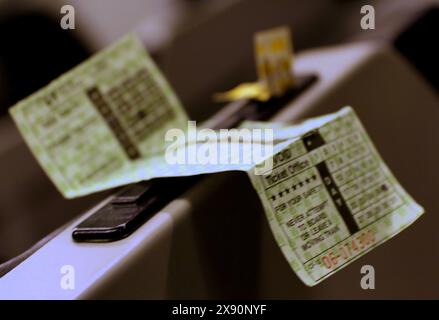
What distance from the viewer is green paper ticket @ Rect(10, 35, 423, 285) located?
437mm

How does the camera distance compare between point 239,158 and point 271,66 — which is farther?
point 271,66

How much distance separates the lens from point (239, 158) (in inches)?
17.6

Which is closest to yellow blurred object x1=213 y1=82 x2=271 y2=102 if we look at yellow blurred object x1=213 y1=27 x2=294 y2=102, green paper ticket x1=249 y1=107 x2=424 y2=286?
yellow blurred object x1=213 y1=27 x2=294 y2=102

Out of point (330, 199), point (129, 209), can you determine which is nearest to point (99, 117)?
point (129, 209)

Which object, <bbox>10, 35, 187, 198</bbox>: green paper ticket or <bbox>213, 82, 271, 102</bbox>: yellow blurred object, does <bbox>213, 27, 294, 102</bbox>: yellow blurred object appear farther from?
<bbox>10, 35, 187, 198</bbox>: green paper ticket

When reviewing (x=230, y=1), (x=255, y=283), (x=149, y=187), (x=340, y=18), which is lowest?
(x=255, y=283)

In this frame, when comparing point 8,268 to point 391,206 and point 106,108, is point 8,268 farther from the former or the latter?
point 391,206

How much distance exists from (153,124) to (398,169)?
286 mm

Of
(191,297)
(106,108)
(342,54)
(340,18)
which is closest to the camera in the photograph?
(191,297)

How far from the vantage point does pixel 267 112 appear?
0.63m

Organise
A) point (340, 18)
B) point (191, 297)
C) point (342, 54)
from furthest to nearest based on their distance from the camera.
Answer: point (340, 18) < point (342, 54) < point (191, 297)

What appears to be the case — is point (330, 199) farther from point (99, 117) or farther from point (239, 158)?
point (99, 117)

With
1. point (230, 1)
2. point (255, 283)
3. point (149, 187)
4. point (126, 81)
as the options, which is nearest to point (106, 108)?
point (126, 81)

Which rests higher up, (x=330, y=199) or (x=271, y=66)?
(x=271, y=66)
